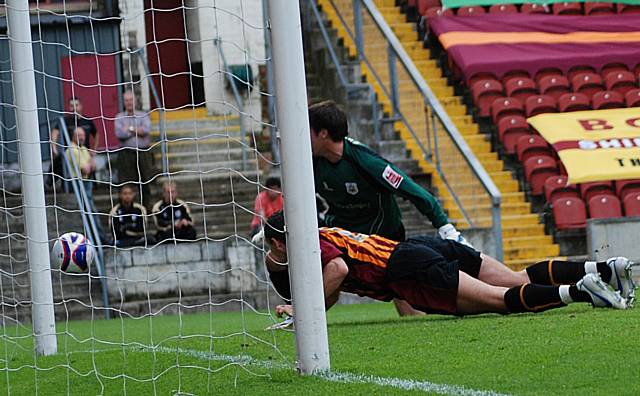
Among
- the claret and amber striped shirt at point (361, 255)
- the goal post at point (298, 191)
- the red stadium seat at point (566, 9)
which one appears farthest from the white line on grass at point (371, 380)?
the red stadium seat at point (566, 9)

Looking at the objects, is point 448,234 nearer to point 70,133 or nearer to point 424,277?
point 424,277

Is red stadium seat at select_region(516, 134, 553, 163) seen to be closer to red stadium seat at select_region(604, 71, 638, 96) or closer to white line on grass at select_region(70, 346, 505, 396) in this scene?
red stadium seat at select_region(604, 71, 638, 96)

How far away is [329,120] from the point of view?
9.43 m

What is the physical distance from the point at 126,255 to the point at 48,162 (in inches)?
169

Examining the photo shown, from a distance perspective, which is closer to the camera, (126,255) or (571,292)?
(571,292)

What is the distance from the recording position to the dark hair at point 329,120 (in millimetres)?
9414

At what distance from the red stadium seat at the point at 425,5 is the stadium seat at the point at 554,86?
3032 mm

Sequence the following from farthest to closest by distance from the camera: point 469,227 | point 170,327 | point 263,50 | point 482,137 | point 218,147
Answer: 1. point 263,50
2. point 218,147
3. point 482,137
4. point 469,227
5. point 170,327

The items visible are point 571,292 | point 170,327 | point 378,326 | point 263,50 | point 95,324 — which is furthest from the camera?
point 263,50

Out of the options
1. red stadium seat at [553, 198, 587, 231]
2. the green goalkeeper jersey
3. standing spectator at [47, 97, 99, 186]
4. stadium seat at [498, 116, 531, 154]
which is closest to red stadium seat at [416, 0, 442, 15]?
stadium seat at [498, 116, 531, 154]

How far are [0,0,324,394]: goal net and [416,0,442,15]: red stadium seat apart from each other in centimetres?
280

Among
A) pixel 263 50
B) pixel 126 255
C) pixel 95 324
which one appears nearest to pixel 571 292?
pixel 95 324

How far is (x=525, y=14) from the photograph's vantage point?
22578 mm

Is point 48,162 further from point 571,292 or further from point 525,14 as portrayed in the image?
point 571,292
